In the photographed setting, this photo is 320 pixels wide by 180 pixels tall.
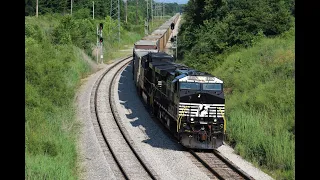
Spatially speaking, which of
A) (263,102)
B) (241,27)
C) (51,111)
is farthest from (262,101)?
(241,27)

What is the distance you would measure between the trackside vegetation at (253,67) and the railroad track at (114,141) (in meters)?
4.76

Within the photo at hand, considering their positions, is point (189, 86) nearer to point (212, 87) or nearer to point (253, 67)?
point (212, 87)

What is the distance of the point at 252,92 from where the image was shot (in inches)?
948

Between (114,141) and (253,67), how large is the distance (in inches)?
532

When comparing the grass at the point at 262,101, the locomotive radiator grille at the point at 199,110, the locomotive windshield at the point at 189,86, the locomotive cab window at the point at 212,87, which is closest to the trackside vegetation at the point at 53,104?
the locomotive radiator grille at the point at 199,110

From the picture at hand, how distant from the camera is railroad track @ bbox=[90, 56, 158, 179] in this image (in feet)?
49.0

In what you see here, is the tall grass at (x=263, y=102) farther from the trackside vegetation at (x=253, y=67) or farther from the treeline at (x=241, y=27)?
the treeline at (x=241, y=27)

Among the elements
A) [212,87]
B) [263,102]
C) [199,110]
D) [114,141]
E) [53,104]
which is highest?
[212,87]

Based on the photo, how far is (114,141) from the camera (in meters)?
A: 19.2

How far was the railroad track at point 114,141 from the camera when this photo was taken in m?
14.9

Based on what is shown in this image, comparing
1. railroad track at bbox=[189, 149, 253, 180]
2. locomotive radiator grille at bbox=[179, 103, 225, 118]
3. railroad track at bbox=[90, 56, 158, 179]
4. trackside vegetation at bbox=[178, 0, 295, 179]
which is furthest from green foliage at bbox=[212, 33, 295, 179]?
railroad track at bbox=[90, 56, 158, 179]

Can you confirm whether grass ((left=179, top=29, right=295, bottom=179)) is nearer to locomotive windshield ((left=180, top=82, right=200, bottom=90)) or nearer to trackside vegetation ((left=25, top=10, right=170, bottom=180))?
locomotive windshield ((left=180, top=82, right=200, bottom=90))

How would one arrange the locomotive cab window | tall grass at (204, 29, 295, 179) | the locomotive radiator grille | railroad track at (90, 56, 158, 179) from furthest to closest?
1. the locomotive cab window
2. the locomotive radiator grille
3. tall grass at (204, 29, 295, 179)
4. railroad track at (90, 56, 158, 179)
